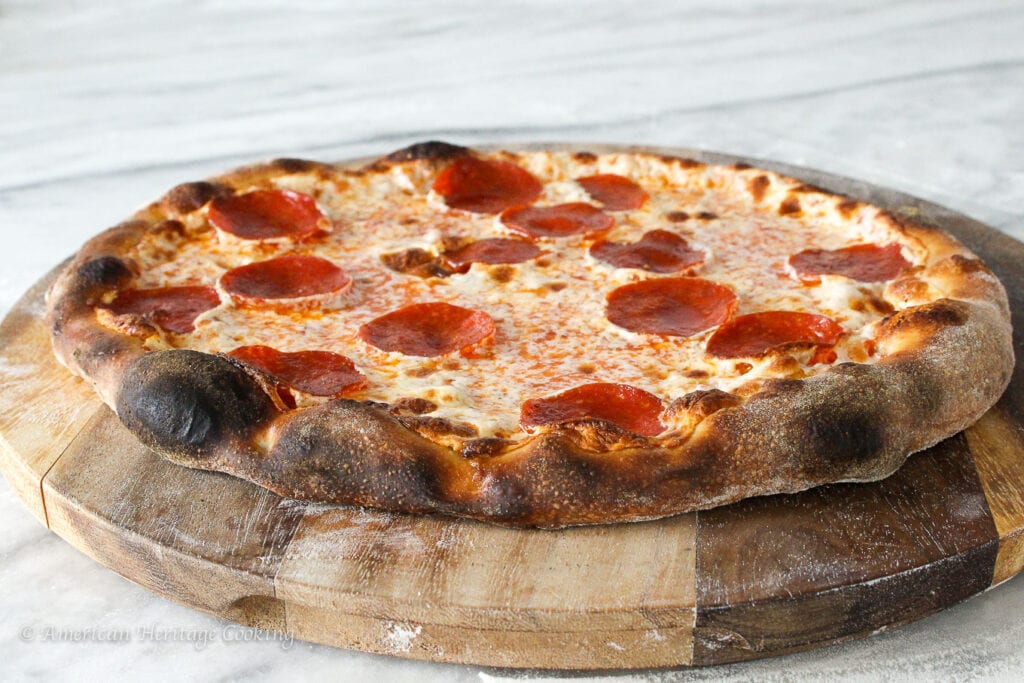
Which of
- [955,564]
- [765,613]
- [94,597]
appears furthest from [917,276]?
[94,597]

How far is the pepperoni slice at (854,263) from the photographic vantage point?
3436mm

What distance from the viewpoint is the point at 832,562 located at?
2.48 meters

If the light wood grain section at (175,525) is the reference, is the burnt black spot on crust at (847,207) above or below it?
below

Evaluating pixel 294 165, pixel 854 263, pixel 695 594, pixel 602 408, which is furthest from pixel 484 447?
pixel 294 165

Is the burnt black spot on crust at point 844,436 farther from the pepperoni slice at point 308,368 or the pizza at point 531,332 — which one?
the pepperoni slice at point 308,368

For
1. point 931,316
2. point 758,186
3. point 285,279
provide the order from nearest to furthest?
point 931,316 → point 285,279 → point 758,186

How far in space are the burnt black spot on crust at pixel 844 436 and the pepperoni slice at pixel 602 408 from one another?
1.04 ft

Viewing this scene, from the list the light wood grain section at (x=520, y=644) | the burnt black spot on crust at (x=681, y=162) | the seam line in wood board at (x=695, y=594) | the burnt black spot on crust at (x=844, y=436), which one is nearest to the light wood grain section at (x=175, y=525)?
the light wood grain section at (x=520, y=644)

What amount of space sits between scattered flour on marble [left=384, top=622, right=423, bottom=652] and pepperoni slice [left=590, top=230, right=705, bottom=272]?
4.53ft

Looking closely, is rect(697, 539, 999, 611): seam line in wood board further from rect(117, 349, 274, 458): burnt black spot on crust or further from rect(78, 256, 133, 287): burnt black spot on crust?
rect(78, 256, 133, 287): burnt black spot on crust

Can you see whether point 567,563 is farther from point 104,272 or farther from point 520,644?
point 104,272

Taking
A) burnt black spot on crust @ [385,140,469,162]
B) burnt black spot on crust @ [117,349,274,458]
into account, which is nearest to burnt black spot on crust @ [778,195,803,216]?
burnt black spot on crust @ [385,140,469,162]

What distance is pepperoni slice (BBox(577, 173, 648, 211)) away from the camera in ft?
13.1

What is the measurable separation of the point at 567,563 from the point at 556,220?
1550 mm
